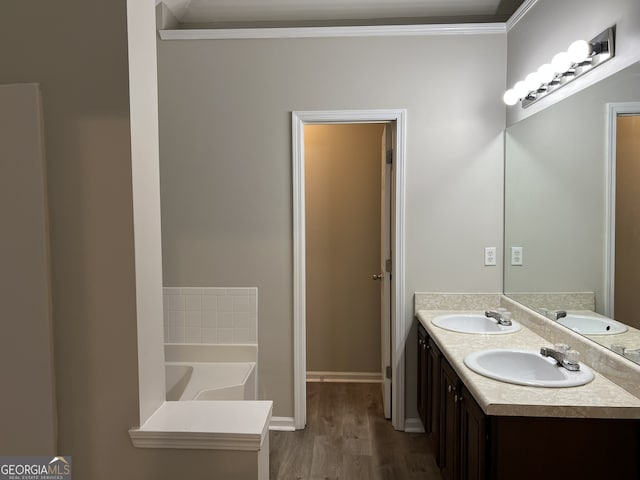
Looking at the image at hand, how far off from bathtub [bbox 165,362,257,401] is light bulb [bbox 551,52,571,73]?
231 cm

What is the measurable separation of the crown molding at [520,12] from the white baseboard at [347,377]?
9.51ft

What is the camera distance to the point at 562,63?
200 centimetres

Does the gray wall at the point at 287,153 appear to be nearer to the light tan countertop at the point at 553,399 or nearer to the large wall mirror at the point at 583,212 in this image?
the large wall mirror at the point at 583,212

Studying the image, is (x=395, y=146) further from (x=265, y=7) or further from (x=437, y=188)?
(x=265, y=7)

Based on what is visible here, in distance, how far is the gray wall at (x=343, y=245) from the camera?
12.7 feet

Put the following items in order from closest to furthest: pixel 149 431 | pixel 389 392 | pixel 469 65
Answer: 1. pixel 149 431
2. pixel 469 65
3. pixel 389 392

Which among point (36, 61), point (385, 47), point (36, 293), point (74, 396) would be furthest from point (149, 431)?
point (385, 47)

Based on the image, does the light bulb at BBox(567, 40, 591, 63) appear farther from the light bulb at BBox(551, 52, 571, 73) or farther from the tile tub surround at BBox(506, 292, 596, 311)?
the tile tub surround at BBox(506, 292, 596, 311)

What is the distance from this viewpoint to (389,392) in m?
3.16

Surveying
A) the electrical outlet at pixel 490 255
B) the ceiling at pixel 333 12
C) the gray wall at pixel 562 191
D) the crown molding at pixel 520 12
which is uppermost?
the ceiling at pixel 333 12

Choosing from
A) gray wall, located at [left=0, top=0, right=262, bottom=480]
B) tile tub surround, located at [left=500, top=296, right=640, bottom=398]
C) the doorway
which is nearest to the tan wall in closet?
tile tub surround, located at [left=500, top=296, right=640, bottom=398]

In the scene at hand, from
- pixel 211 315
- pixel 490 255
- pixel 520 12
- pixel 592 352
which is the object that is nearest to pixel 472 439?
pixel 592 352

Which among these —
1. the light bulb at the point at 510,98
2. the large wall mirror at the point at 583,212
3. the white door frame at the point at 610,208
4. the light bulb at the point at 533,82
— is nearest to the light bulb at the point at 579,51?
the large wall mirror at the point at 583,212

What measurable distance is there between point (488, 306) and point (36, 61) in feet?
8.76
